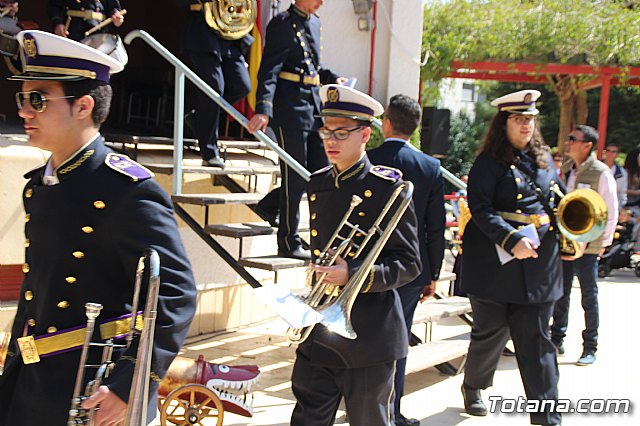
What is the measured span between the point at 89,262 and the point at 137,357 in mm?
367

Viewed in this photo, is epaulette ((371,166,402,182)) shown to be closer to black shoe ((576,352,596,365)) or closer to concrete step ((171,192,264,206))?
concrete step ((171,192,264,206))

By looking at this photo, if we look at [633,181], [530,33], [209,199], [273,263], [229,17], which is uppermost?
[530,33]

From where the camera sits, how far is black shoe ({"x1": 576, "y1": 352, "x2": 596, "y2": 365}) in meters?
7.50

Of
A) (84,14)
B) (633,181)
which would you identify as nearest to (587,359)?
(84,14)

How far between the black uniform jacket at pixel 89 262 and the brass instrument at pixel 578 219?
3.40m

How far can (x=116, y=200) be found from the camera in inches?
104

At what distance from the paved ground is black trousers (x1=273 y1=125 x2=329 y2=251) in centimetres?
104

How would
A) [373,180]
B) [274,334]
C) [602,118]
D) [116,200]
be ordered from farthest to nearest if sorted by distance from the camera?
[602,118]
[274,334]
[373,180]
[116,200]

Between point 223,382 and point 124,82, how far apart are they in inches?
236

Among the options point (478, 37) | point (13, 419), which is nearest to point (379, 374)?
point (13, 419)

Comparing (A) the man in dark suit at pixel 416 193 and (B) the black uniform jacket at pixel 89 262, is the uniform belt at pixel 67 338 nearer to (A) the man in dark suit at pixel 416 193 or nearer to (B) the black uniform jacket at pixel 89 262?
(B) the black uniform jacket at pixel 89 262

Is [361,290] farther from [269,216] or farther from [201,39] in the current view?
[201,39]

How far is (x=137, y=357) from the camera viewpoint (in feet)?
8.01

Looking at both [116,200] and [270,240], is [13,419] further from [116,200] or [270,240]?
[270,240]
